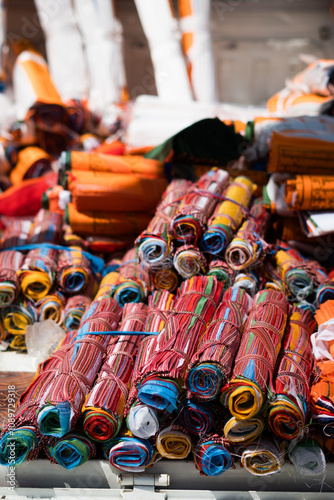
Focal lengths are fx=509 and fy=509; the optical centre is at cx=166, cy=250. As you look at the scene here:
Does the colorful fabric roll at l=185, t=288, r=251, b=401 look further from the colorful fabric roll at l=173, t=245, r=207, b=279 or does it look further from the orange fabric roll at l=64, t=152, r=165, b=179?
the orange fabric roll at l=64, t=152, r=165, b=179

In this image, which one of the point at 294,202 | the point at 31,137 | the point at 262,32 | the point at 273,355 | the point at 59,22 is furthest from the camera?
the point at 262,32

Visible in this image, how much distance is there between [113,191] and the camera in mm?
2758

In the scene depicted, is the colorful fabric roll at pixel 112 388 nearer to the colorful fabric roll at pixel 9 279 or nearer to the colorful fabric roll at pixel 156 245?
the colorful fabric roll at pixel 156 245

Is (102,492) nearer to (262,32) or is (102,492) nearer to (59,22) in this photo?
(59,22)

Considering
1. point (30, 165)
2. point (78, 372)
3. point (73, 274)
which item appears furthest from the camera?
point (30, 165)

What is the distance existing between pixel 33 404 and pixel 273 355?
83 cm

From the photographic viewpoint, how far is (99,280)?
2.70m

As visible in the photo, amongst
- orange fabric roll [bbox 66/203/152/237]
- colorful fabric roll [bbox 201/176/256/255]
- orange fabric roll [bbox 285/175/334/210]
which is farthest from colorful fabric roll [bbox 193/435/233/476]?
orange fabric roll [bbox 66/203/152/237]

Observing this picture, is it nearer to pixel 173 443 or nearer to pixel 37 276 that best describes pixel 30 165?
pixel 37 276

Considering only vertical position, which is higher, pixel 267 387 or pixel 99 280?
pixel 267 387

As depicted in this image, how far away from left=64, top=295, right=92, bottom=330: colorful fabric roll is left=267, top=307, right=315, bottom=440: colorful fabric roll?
3.15 ft

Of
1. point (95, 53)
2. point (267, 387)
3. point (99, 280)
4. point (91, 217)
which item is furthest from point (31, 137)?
point (267, 387)

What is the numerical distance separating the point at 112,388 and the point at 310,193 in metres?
1.34

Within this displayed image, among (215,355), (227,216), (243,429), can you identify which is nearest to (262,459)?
(243,429)
